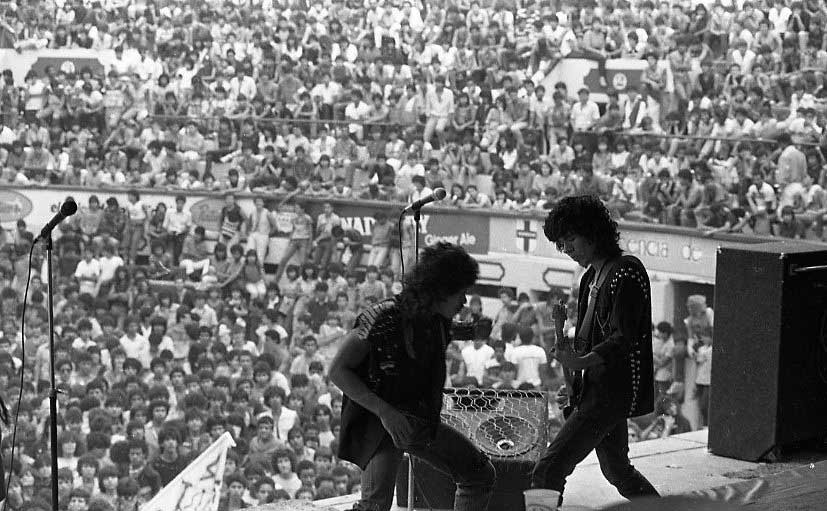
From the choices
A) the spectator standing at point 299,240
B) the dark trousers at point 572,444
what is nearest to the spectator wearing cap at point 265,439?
the spectator standing at point 299,240

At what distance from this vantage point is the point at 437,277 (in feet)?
8.93

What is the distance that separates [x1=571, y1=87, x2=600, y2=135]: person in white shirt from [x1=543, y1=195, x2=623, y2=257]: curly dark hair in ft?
31.2

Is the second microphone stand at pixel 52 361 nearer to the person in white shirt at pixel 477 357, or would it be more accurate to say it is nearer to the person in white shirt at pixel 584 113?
the person in white shirt at pixel 477 357

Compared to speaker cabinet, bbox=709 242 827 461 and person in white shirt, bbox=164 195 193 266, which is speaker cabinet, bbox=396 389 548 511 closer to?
speaker cabinet, bbox=709 242 827 461

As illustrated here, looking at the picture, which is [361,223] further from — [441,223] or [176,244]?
[176,244]

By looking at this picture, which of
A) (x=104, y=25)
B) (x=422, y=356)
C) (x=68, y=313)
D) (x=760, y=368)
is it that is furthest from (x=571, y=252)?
(x=104, y=25)

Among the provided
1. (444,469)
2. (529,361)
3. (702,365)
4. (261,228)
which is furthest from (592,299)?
(261,228)

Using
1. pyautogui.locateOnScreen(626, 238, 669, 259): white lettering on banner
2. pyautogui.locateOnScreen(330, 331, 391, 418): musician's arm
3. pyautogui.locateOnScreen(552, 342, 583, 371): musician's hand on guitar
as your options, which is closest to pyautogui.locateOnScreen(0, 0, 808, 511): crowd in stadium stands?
pyautogui.locateOnScreen(626, 238, 669, 259): white lettering on banner

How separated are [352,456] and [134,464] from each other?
21.2 feet

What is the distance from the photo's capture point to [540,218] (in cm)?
1218

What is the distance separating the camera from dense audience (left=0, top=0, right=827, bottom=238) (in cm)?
1120

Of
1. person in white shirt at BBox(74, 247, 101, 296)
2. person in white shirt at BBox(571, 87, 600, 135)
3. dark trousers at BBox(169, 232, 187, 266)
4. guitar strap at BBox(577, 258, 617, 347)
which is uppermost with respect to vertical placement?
person in white shirt at BBox(571, 87, 600, 135)

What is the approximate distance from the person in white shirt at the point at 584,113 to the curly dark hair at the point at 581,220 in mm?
9516

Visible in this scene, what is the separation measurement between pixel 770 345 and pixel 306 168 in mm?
10033
